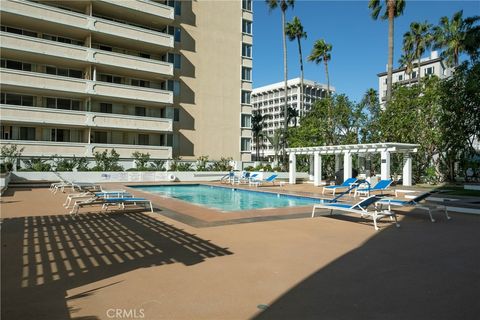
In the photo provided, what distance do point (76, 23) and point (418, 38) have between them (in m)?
37.3

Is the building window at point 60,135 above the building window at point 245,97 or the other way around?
the other way around

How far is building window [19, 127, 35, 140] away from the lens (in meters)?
30.3

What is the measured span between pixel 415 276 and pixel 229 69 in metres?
38.5

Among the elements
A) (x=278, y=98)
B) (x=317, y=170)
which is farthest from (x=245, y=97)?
(x=278, y=98)

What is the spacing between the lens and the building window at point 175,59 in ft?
122

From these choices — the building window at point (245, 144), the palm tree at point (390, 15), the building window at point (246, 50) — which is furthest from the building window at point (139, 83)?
the palm tree at point (390, 15)

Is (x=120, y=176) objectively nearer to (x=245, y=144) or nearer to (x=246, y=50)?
(x=245, y=144)

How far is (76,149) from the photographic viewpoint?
30719 millimetres

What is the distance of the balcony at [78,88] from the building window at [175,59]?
3.94 m

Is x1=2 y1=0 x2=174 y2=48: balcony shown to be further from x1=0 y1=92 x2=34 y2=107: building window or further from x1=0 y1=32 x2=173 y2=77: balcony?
x1=0 y1=92 x2=34 y2=107: building window

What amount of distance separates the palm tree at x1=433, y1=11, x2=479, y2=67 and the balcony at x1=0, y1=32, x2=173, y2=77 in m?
29.2

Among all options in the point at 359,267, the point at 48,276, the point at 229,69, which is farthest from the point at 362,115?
the point at 48,276

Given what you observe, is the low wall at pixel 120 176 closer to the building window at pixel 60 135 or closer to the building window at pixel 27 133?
the building window at pixel 27 133

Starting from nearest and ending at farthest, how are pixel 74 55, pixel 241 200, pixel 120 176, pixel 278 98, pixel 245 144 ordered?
pixel 241 200 → pixel 120 176 → pixel 74 55 → pixel 245 144 → pixel 278 98
